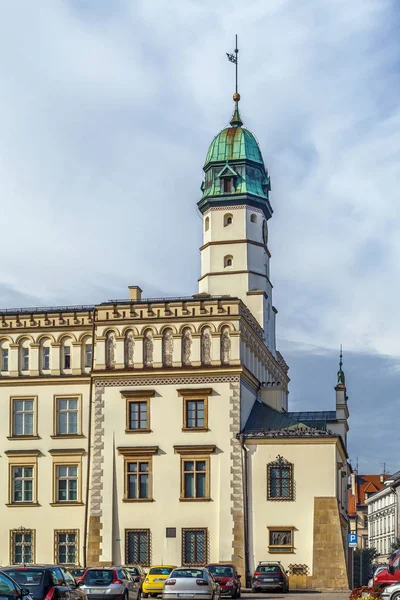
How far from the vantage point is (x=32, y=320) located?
214ft

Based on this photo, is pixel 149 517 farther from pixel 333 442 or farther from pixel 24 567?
pixel 24 567

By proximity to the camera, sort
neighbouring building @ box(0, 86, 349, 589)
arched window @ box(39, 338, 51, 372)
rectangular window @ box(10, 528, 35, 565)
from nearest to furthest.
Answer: neighbouring building @ box(0, 86, 349, 589) → rectangular window @ box(10, 528, 35, 565) → arched window @ box(39, 338, 51, 372)

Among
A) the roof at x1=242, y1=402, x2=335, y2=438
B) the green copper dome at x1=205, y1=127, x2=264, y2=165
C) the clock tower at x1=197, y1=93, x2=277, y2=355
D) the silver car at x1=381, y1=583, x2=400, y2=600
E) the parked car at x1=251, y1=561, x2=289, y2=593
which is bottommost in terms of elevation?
the parked car at x1=251, y1=561, x2=289, y2=593

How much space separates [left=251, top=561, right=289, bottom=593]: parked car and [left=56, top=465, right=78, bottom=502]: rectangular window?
41.8ft

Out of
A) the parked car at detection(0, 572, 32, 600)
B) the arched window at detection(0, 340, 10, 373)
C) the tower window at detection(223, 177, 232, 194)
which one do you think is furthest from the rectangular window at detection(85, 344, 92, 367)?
the parked car at detection(0, 572, 32, 600)

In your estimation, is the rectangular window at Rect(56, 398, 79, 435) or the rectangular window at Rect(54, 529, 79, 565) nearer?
the rectangular window at Rect(54, 529, 79, 565)

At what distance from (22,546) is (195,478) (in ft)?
35.3

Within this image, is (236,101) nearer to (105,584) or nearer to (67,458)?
(67,458)

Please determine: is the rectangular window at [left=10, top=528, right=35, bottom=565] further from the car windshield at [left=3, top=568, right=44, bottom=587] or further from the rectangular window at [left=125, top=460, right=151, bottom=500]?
the car windshield at [left=3, top=568, right=44, bottom=587]

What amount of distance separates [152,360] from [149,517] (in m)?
8.72

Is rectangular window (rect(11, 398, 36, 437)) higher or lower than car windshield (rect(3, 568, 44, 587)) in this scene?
higher

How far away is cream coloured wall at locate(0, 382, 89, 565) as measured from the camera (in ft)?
205

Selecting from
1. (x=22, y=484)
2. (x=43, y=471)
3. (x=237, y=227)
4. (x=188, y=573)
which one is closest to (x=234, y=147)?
(x=237, y=227)

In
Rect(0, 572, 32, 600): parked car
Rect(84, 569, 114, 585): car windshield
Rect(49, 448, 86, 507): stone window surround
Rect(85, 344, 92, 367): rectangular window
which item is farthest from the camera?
Rect(85, 344, 92, 367): rectangular window
